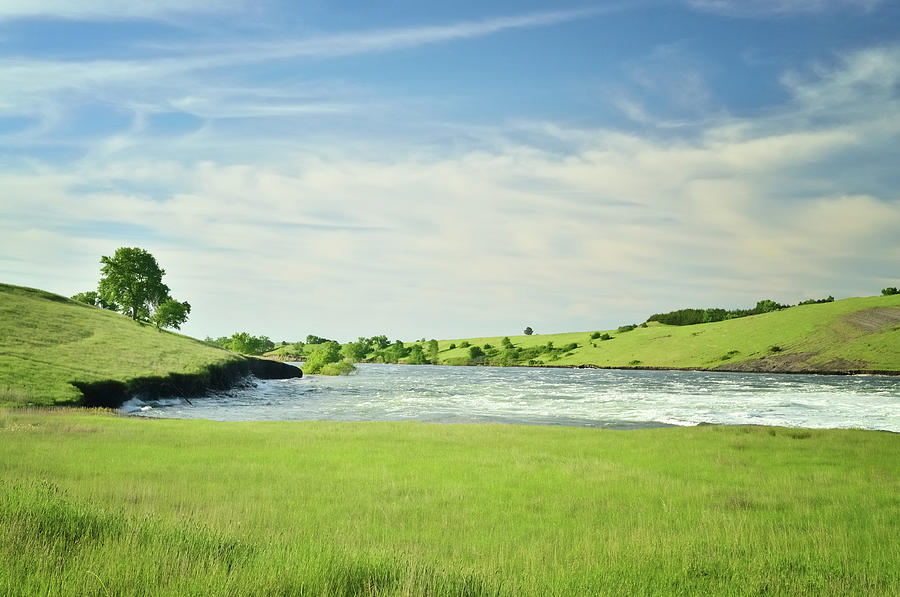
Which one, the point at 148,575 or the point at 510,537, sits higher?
the point at 148,575

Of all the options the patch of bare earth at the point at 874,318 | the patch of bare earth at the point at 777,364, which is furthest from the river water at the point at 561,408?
the patch of bare earth at the point at 874,318

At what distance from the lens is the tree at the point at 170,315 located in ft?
351

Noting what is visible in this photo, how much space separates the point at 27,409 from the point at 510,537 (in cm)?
3023

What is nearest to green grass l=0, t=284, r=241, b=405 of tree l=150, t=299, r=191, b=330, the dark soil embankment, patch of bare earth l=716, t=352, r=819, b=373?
Result: the dark soil embankment

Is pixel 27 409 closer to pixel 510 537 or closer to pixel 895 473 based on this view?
pixel 510 537

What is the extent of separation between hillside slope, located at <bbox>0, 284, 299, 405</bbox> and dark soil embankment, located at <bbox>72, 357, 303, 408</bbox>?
0.30 feet

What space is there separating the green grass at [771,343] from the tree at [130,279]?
112735mm

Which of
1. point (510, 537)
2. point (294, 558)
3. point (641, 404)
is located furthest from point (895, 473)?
point (641, 404)

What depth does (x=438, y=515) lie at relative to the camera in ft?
41.6

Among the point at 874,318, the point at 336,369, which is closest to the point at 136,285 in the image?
the point at 336,369

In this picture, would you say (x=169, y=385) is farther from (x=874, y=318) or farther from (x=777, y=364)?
(x=874, y=318)

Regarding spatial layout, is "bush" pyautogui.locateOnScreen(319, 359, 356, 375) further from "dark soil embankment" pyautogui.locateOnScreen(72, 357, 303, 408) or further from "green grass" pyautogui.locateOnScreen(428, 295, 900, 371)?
"green grass" pyautogui.locateOnScreen(428, 295, 900, 371)

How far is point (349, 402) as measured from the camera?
56656 millimetres

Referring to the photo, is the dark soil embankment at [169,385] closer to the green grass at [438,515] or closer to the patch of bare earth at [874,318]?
the green grass at [438,515]
